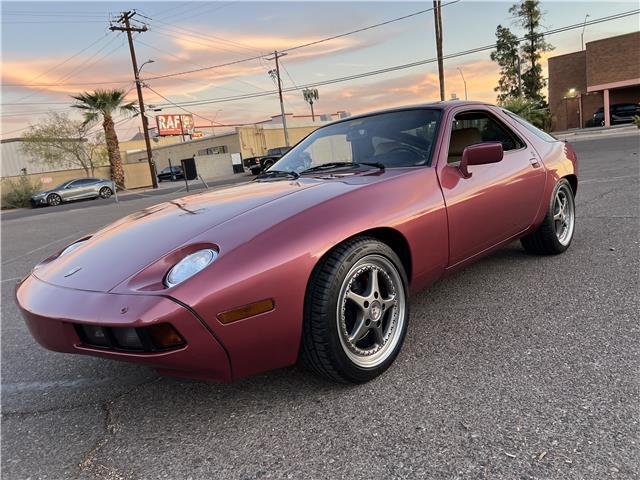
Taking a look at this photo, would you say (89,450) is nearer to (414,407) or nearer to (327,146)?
(414,407)

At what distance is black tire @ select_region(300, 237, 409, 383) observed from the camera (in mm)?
2086

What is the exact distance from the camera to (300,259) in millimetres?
2039

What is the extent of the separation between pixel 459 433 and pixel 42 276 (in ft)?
6.90

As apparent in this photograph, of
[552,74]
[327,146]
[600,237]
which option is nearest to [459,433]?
[327,146]

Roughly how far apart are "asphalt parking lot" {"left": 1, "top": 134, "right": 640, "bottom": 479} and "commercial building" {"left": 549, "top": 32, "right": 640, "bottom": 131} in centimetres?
3347

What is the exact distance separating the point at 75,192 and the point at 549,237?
86.6ft

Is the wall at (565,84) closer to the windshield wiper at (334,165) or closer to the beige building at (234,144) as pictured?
the beige building at (234,144)

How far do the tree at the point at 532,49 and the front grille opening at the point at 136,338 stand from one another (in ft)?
145

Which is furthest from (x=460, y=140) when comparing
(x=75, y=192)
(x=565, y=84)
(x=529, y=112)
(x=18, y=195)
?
(x=565, y=84)

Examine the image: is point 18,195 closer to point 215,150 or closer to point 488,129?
point 215,150

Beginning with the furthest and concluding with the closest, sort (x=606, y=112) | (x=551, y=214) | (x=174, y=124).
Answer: (x=174, y=124) → (x=606, y=112) → (x=551, y=214)

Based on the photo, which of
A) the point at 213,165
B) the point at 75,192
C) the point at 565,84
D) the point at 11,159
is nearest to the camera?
the point at 75,192

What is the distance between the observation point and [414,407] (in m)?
2.11

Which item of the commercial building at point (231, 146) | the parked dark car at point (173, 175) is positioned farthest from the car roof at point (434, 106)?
the commercial building at point (231, 146)
